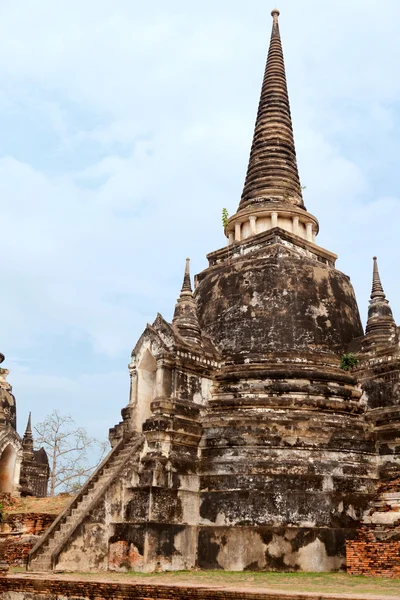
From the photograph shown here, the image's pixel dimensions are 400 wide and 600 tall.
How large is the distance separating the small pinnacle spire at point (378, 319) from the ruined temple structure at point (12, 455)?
46.7 ft

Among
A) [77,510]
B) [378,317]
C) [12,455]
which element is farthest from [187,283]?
[12,455]

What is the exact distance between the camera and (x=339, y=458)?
1574 centimetres

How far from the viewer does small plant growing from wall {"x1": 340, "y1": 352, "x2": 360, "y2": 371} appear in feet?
57.9

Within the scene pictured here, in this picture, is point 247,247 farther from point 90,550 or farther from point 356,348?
point 90,550

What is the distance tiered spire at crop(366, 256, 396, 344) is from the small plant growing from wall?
62cm

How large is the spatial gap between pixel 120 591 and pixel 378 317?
10.5 m

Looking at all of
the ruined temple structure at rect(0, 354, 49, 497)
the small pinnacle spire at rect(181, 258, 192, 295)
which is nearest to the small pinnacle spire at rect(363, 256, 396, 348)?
the small pinnacle spire at rect(181, 258, 192, 295)

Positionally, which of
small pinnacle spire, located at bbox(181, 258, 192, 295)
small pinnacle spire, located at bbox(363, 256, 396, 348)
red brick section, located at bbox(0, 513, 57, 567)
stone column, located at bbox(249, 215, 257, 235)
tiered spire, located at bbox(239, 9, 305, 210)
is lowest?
red brick section, located at bbox(0, 513, 57, 567)

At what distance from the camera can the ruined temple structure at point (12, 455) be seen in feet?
83.5

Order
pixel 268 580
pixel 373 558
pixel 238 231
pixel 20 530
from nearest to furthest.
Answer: pixel 268 580
pixel 373 558
pixel 20 530
pixel 238 231

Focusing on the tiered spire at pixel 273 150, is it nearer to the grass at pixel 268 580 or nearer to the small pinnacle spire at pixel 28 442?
A: the grass at pixel 268 580

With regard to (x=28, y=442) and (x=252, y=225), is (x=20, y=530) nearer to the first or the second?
(x=252, y=225)

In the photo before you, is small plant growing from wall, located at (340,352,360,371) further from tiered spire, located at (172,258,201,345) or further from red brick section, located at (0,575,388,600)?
red brick section, located at (0,575,388,600)

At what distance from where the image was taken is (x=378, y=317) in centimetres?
1817
